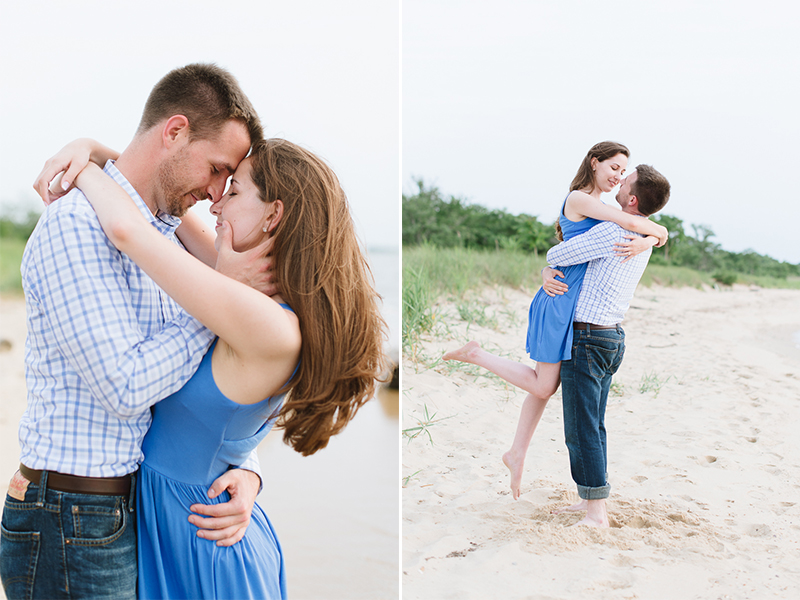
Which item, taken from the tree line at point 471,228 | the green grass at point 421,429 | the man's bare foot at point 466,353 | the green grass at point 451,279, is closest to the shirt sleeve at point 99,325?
the man's bare foot at point 466,353

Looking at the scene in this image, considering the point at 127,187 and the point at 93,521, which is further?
the point at 127,187

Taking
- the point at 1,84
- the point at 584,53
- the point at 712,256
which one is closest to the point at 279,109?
the point at 1,84

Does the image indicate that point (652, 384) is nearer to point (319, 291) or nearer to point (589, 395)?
point (589, 395)

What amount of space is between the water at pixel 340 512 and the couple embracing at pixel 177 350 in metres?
2.43

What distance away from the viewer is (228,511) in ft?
4.87

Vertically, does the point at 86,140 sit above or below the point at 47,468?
above

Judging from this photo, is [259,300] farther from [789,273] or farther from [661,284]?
[789,273]

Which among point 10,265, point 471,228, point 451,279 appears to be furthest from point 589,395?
point 10,265

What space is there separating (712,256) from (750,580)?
14325 millimetres

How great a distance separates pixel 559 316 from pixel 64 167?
7.12 feet

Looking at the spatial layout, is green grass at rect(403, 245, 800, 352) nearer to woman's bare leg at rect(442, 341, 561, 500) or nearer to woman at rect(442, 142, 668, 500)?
woman's bare leg at rect(442, 341, 561, 500)

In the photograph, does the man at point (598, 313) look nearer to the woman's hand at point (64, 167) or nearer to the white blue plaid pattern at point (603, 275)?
the white blue plaid pattern at point (603, 275)

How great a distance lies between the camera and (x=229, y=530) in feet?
4.86

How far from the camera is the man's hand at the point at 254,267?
1.48 meters
